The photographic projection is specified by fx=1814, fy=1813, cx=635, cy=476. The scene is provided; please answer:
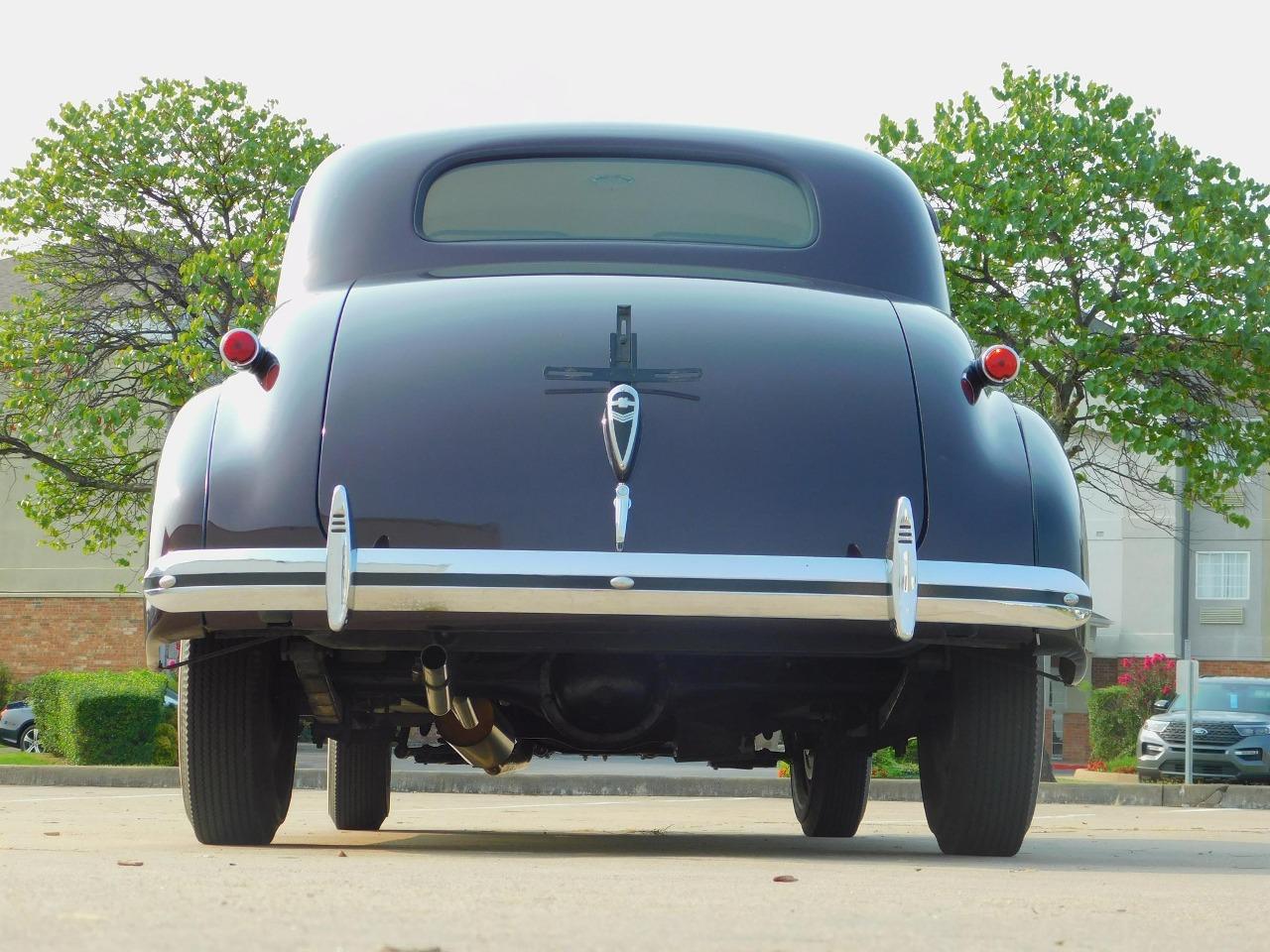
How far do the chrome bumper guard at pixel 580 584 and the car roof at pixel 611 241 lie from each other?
1.07 m

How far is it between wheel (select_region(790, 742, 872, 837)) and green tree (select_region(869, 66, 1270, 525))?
12.6 m

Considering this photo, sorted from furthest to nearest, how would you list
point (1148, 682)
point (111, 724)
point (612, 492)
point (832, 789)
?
point (1148, 682) < point (111, 724) < point (832, 789) < point (612, 492)

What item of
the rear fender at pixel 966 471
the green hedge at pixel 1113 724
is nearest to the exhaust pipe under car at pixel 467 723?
the rear fender at pixel 966 471

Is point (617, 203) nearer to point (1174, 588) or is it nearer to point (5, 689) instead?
point (5, 689)

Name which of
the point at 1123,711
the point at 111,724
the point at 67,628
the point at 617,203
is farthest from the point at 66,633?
the point at 617,203

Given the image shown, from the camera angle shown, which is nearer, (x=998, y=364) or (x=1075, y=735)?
(x=998, y=364)

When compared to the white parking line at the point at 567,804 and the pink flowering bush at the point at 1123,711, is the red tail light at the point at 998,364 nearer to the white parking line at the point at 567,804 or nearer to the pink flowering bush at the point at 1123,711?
the white parking line at the point at 567,804

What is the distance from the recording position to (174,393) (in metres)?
21.4

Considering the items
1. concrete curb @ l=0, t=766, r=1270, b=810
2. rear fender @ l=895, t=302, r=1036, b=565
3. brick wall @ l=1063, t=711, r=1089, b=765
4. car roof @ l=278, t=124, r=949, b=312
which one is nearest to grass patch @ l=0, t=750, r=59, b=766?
concrete curb @ l=0, t=766, r=1270, b=810

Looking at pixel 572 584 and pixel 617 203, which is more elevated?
pixel 617 203

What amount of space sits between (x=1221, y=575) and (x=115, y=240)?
2872cm

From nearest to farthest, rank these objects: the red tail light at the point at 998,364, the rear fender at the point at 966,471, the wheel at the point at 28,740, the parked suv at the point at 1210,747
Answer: the rear fender at the point at 966,471 → the red tail light at the point at 998,364 → the parked suv at the point at 1210,747 → the wheel at the point at 28,740

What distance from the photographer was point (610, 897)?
3.19m

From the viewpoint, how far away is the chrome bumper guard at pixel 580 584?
13.2ft
